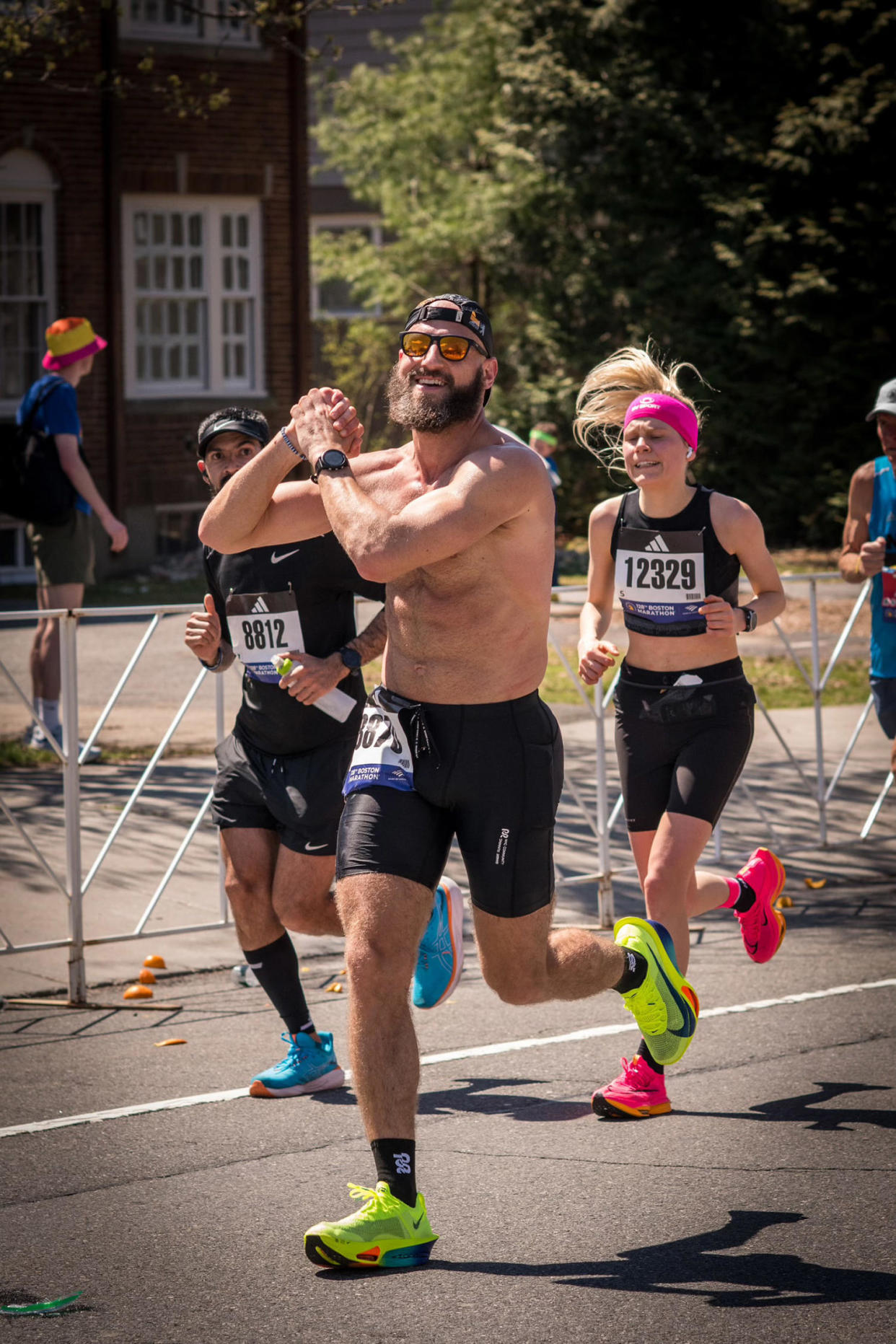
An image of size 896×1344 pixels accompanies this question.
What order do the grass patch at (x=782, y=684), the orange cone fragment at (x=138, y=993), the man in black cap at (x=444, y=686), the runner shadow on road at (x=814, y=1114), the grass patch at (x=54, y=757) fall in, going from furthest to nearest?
the grass patch at (x=782, y=684), the grass patch at (x=54, y=757), the orange cone fragment at (x=138, y=993), the runner shadow on road at (x=814, y=1114), the man in black cap at (x=444, y=686)

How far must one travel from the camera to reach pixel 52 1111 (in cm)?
526

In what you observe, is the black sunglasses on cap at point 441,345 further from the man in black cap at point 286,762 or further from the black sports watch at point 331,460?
the man in black cap at point 286,762

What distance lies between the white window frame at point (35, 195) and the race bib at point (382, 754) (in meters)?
16.0

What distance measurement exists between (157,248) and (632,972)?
1779 cm

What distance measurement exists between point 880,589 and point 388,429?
78.6 feet

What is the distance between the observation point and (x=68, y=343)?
10383mm

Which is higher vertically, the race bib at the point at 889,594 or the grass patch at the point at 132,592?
the race bib at the point at 889,594

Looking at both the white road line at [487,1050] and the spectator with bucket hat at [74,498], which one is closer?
the white road line at [487,1050]

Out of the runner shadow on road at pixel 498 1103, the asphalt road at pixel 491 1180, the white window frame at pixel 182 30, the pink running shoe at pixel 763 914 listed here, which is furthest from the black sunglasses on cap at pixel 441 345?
the white window frame at pixel 182 30

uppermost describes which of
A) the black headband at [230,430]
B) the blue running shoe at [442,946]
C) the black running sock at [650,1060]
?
the black headband at [230,430]

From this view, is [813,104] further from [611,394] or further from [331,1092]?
[331,1092]

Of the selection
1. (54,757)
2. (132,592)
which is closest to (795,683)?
(54,757)

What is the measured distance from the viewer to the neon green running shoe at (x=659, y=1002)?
5105mm

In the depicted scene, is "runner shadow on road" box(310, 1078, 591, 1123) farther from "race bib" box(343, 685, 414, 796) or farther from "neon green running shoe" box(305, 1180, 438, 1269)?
"race bib" box(343, 685, 414, 796)
